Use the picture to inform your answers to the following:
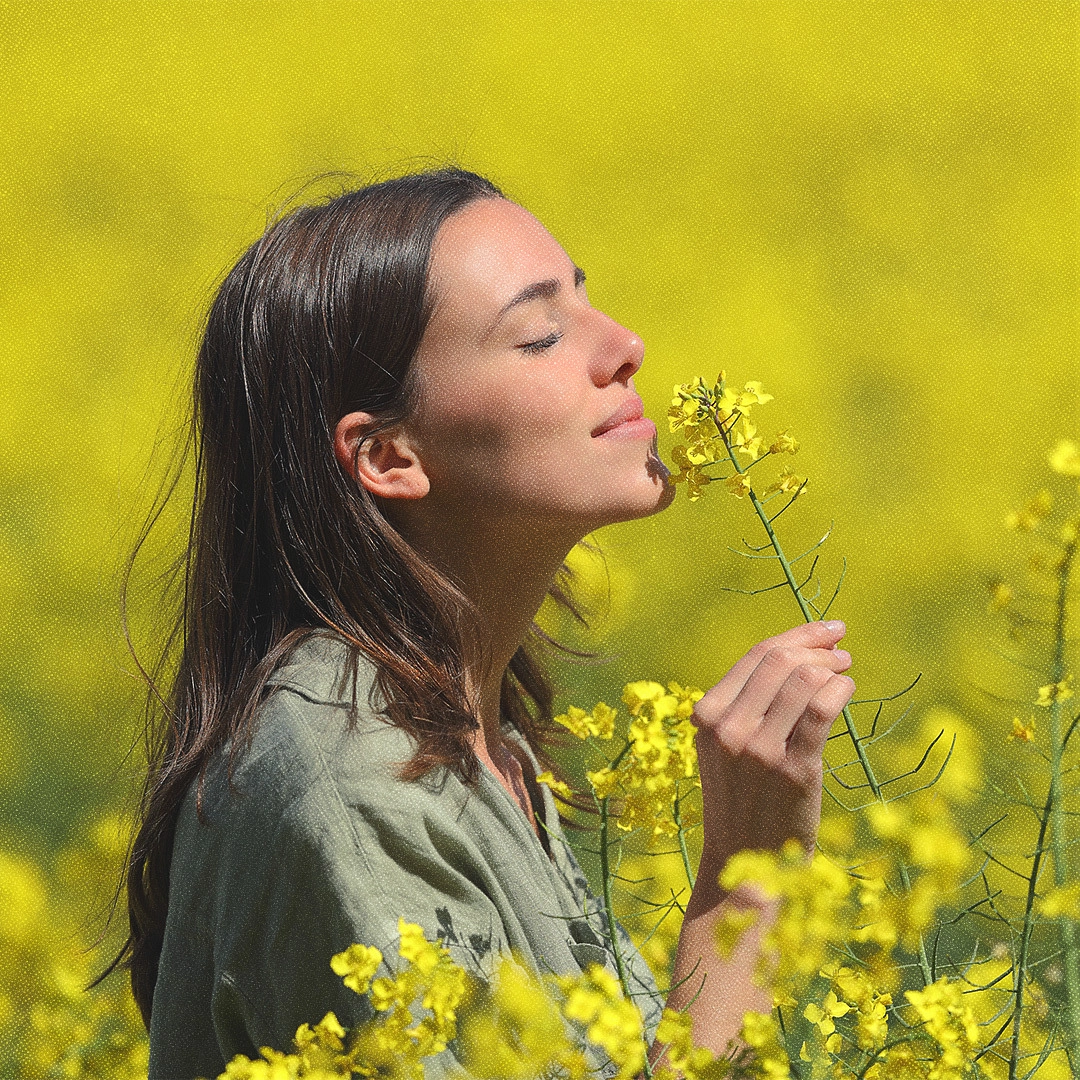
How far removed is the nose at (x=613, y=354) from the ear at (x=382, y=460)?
0.42ft

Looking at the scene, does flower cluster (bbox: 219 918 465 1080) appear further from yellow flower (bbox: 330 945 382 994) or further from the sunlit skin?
the sunlit skin

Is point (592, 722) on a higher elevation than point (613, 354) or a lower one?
lower

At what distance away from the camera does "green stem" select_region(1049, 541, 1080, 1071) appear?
0.57 m

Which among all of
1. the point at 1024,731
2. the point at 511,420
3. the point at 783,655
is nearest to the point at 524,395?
the point at 511,420

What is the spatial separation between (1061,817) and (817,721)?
0.42 feet

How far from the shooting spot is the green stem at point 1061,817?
0.57 m

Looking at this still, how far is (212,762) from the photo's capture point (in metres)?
0.84

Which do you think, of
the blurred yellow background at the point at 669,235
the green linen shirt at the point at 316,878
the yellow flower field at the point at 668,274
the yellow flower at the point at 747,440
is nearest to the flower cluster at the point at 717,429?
the yellow flower at the point at 747,440

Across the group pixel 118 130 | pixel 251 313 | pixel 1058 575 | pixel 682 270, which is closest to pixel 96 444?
pixel 118 130

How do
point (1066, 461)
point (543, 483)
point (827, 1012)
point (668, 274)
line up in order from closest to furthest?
point (1066, 461) → point (827, 1012) → point (543, 483) → point (668, 274)

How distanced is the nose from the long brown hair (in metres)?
0.11

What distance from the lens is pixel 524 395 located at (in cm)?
85

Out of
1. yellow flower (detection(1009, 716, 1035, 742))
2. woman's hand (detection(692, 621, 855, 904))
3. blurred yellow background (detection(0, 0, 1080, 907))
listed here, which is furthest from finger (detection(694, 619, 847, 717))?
blurred yellow background (detection(0, 0, 1080, 907))

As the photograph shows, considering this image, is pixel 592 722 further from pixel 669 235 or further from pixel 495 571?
pixel 669 235
